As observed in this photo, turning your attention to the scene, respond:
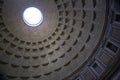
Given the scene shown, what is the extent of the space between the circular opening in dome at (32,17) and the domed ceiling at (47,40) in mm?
605

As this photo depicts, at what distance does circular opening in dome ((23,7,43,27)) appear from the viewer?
26598 mm

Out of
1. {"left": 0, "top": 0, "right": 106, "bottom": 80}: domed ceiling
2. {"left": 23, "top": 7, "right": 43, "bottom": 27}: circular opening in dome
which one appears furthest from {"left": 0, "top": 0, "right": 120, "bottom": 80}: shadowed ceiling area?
{"left": 23, "top": 7, "right": 43, "bottom": 27}: circular opening in dome

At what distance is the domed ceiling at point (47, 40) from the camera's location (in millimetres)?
23922

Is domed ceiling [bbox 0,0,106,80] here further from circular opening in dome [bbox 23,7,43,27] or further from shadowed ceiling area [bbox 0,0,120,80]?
circular opening in dome [bbox 23,7,43,27]

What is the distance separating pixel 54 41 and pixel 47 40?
819 mm

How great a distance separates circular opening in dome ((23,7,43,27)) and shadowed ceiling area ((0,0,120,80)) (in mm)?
627

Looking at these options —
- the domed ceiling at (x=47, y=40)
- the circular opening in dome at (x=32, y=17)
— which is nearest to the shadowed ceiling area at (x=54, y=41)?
the domed ceiling at (x=47, y=40)

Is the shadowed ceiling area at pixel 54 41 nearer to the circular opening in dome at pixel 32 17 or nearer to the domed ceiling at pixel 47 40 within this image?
the domed ceiling at pixel 47 40

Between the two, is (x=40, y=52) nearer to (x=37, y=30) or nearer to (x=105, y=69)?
(x=37, y=30)

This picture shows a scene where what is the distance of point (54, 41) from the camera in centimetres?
2612

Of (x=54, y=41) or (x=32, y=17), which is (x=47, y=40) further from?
(x=32, y=17)

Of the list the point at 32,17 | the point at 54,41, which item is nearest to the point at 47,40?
the point at 54,41

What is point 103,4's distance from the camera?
21016 millimetres

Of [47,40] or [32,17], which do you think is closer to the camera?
[47,40]
